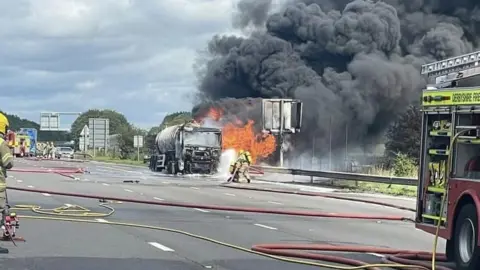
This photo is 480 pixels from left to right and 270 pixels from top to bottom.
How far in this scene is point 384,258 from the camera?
38.2 ft

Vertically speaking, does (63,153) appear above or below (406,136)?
below

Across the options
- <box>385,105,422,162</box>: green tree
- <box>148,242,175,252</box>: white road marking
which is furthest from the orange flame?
<box>148,242,175,252</box>: white road marking

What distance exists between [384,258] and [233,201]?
1258 centimetres

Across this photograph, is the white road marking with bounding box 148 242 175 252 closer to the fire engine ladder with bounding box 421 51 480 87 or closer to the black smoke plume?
the fire engine ladder with bounding box 421 51 480 87

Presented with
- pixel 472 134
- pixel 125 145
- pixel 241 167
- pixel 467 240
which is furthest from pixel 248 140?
pixel 125 145

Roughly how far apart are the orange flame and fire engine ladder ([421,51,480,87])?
3440 cm

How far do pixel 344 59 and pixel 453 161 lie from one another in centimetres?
4961

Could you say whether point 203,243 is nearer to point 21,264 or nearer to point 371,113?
point 21,264

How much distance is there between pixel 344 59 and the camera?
60.1 meters

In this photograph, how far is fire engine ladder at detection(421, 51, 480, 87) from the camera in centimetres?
1153

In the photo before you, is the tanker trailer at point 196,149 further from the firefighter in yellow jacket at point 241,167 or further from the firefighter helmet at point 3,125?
the firefighter helmet at point 3,125

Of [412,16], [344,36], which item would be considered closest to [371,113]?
[344,36]

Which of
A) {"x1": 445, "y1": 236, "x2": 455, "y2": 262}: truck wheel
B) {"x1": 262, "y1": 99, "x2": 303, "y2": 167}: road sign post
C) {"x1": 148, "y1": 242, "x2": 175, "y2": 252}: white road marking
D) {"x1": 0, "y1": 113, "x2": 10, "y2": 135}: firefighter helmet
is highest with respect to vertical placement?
{"x1": 262, "y1": 99, "x2": 303, "y2": 167}: road sign post

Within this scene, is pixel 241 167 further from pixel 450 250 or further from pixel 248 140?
pixel 450 250
